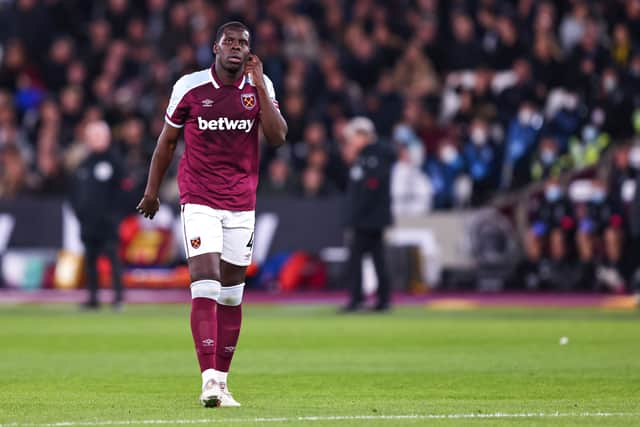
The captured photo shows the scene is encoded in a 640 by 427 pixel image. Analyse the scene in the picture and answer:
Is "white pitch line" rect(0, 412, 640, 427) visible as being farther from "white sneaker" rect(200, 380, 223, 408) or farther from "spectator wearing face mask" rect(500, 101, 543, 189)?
"spectator wearing face mask" rect(500, 101, 543, 189)

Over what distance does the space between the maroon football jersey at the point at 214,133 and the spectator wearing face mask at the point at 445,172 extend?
16.0 m

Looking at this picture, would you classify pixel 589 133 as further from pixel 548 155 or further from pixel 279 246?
pixel 279 246

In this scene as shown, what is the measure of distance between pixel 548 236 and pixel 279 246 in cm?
450

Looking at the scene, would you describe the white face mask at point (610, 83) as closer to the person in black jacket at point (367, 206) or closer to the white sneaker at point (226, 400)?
the person in black jacket at point (367, 206)

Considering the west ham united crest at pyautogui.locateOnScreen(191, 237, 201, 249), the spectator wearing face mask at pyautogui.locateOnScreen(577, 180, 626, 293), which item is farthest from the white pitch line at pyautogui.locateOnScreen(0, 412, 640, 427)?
the spectator wearing face mask at pyautogui.locateOnScreen(577, 180, 626, 293)

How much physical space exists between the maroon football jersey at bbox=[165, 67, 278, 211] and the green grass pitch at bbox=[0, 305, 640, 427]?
1.37m

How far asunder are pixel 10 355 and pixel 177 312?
24.1 feet

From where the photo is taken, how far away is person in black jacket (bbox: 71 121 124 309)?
2169cm

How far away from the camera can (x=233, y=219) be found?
10133mm

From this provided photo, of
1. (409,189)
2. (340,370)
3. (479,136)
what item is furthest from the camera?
(479,136)

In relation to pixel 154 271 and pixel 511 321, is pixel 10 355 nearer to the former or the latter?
pixel 511 321

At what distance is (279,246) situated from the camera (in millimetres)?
25766

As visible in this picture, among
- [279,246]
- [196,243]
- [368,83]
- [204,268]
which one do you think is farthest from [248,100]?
[368,83]

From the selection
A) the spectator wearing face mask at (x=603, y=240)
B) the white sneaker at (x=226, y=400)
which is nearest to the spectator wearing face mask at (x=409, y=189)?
the spectator wearing face mask at (x=603, y=240)
